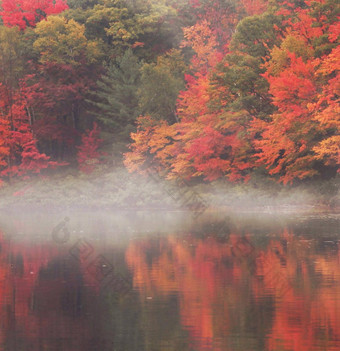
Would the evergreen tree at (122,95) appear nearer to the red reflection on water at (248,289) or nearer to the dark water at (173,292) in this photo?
the dark water at (173,292)

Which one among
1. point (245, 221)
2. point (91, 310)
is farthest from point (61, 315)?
point (245, 221)

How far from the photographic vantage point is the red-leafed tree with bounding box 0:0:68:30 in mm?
73500

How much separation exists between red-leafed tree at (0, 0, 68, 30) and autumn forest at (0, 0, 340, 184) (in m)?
0.12

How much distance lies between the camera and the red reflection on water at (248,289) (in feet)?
36.4

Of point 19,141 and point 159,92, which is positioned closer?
point 159,92

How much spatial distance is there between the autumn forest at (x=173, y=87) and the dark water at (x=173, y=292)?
16.6 metres

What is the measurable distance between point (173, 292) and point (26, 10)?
63208 millimetres

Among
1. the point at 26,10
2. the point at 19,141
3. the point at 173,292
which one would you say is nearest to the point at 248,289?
the point at 173,292

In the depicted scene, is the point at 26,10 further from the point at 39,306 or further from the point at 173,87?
the point at 39,306

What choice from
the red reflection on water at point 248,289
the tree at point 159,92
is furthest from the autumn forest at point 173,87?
the red reflection on water at point 248,289

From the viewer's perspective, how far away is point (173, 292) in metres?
15.2

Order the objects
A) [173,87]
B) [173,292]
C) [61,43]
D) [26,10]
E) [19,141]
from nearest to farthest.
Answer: [173,292] → [173,87] → [19,141] → [61,43] → [26,10]

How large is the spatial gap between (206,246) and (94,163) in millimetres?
40330

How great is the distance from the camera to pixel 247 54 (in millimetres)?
51844
